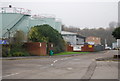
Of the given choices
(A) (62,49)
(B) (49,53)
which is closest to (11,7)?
(B) (49,53)

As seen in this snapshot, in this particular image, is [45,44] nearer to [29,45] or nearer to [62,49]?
[29,45]

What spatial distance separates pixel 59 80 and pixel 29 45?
27.5 metres

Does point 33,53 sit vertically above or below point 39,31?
below

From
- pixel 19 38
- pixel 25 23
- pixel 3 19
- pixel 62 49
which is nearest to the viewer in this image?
pixel 19 38

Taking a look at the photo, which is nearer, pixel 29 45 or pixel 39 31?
pixel 29 45

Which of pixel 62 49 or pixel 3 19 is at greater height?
pixel 3 19

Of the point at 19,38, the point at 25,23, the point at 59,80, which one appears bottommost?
the point at 59,80

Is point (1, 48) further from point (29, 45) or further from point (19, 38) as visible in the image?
point (29, 45)

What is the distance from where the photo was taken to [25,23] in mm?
43500

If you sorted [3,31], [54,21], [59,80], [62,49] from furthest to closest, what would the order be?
[54,21] → [62,49] → [3,31] → [59,80]

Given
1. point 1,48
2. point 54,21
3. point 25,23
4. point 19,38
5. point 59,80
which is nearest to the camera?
point 59,80

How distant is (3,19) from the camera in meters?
40.7

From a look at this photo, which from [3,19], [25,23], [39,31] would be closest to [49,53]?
[39,31]

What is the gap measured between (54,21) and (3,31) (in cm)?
2262
